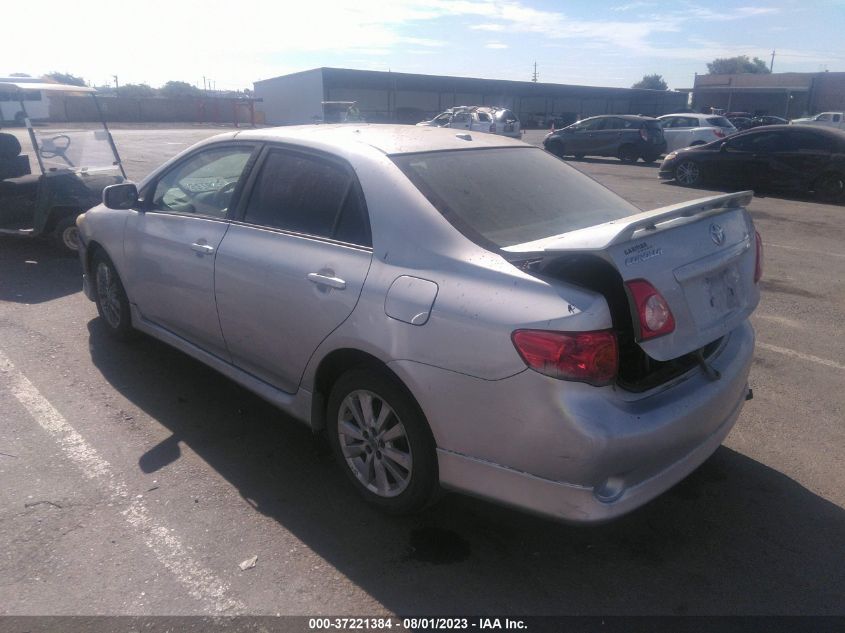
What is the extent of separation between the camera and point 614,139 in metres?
22.6

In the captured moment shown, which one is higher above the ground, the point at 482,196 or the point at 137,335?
the point at 482,196

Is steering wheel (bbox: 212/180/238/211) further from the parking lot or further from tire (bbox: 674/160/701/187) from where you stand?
tire (bbox: 674/160/701/187)

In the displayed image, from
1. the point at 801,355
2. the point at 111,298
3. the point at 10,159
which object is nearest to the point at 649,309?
the point at 801,355

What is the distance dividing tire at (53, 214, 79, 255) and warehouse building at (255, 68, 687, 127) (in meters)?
33.6

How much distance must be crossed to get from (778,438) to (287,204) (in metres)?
3.08

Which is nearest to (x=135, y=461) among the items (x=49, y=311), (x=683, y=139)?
(x=49, y=311)

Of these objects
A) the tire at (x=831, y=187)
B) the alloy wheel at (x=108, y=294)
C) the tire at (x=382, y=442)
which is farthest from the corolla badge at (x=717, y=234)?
the tire at (x=831, y=187)

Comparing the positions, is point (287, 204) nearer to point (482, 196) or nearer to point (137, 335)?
point (482, 196)

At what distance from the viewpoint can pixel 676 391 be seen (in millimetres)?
2744

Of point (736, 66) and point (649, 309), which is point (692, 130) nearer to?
point (649, 309)

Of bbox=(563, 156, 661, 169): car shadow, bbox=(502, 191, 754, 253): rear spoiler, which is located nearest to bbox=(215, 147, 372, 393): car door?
bbox=(502, 191, 754, 253): rear spoiler

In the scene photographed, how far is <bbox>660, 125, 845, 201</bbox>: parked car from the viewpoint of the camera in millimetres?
13453

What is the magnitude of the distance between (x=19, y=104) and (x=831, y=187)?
14.2 meters

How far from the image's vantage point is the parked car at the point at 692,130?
73.9ft
